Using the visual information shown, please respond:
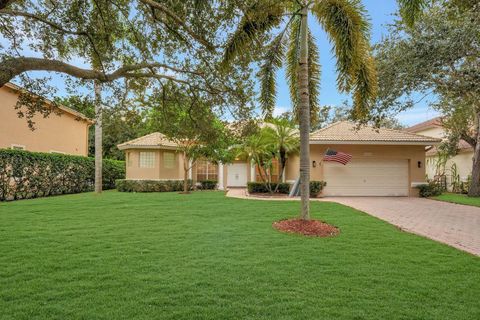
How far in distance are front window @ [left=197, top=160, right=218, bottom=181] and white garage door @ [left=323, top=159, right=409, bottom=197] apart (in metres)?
10.3

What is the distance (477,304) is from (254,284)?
3.08 meters

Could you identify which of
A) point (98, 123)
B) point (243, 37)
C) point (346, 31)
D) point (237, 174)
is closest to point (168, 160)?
point (237, 174)

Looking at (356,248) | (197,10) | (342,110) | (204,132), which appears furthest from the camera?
(342,110)

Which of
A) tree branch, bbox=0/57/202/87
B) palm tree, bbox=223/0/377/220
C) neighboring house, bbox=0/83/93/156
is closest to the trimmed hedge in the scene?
neighboring house, bbox=0/83/93/156

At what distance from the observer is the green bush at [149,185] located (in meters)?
22.0

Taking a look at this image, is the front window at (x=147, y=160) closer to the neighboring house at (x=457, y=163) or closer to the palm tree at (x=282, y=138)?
the palm tree at (x=282, y=138)

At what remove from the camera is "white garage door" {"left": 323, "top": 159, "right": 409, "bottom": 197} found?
19.0 m

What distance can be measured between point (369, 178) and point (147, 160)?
16108 mm

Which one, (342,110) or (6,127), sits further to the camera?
(342,110)

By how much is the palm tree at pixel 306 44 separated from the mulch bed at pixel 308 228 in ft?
0.95

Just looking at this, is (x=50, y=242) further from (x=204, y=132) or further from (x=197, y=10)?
(x=197, y=10)

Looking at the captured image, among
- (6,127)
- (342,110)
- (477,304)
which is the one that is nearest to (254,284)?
(477,304)

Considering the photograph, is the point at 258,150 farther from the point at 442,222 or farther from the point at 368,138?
the point at 442,222

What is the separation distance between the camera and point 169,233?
25.6 ft
